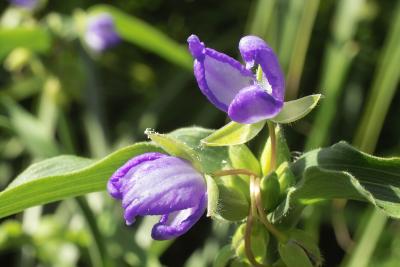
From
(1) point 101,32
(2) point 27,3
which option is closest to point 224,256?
(1) point 101,32

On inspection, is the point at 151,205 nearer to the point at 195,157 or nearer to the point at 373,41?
the point at 195,157

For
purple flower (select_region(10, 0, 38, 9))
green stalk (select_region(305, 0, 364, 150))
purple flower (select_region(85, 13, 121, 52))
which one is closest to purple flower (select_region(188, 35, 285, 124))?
green stalk (select_region(305, 0, 364, 150))

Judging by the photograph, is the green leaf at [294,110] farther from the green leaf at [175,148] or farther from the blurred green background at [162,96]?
the blurred green background at [162,96]

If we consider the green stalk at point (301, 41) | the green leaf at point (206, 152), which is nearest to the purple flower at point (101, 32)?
the green stalk at point (301, 41)

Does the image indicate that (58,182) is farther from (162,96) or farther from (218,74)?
(162,96)

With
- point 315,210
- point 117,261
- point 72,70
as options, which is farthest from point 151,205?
point 72,70

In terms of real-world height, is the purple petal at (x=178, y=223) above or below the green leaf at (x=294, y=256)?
above

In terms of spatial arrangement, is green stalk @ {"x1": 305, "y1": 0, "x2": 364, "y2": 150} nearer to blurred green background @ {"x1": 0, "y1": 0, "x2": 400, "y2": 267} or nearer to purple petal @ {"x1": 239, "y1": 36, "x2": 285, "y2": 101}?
blurred green background @ {"x1": 0, "y1": 0, "x2": 400, "y2": 267}

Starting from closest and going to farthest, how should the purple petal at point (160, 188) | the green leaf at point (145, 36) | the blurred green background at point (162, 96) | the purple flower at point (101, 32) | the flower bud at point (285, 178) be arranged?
1. the purple petal at point (160, 188)
2. the flower bud at point (285, 178)
3. the blurred green background at point (162, 96)
4. the purple flower at point (101, 32)
5. the green leaf at point (145, 36)
